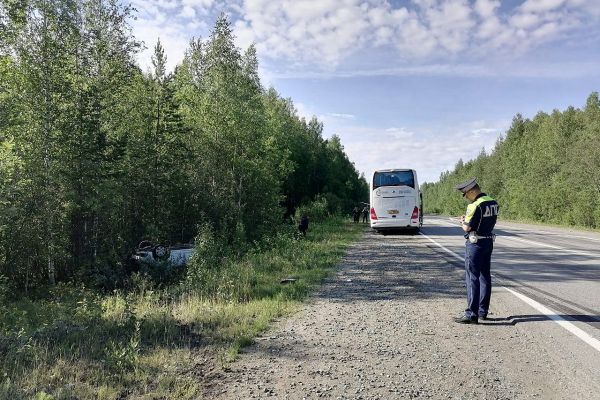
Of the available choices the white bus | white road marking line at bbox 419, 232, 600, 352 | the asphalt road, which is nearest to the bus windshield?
the white bus

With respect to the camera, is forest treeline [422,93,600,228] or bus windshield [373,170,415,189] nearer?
bus windshield [373,170,415,189]

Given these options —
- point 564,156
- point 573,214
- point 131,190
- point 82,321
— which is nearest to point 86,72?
point 131,190

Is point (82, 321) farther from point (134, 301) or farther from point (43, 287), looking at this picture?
point (43, 287)

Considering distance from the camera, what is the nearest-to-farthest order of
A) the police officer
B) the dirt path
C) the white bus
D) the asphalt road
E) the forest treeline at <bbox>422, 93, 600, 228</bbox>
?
1. the dirt path
2. the asphalt road
3. the police officer
4. the white bus
5. the forest treeline at <bbox>422, 93, 600, 228</bbox>

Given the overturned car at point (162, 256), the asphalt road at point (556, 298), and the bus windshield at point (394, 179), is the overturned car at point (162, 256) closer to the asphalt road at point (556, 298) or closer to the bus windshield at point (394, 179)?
the asphalt road at point (556, 298)

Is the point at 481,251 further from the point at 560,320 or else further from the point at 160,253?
the point at 160,253

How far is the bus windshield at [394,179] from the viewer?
73.0 ft

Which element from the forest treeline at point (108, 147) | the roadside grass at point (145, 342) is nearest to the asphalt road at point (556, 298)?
the roadside grass at point (145, 342)

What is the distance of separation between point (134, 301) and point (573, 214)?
140 feet

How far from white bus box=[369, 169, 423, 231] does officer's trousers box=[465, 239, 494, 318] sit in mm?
15907

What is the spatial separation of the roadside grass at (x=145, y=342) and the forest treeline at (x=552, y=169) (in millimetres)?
37855

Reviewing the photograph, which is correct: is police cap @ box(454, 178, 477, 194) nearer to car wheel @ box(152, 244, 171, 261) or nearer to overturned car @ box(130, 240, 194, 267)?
overturned car @ box(130, 240, 194, 267)

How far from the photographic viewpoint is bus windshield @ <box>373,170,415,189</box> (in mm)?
22250

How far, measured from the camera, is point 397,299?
24.7 feet
